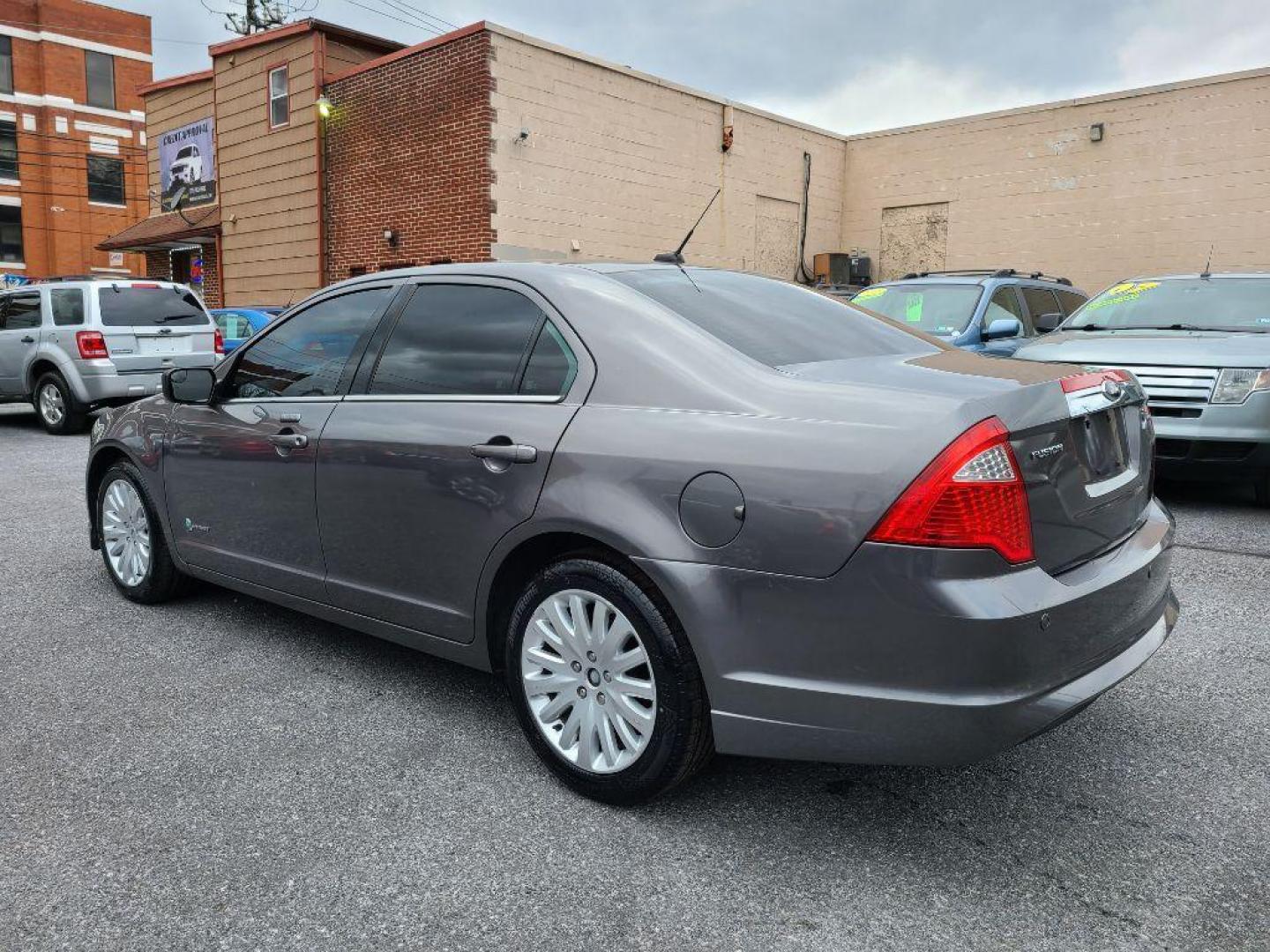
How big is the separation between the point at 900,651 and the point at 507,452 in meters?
1.29

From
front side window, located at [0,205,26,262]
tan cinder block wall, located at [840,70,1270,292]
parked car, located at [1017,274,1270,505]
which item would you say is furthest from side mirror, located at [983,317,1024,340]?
front side window, located at [0,205,26,262]

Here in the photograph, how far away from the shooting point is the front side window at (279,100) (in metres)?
17.8

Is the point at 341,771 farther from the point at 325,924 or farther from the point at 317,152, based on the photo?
the point at 317,152

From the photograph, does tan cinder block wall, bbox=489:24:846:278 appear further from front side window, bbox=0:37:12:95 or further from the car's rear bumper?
front side window, bbox=0:37:12:95

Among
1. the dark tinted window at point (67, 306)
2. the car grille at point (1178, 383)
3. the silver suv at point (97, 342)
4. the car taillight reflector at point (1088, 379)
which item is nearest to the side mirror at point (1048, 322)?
the car grille at point (1178, 383)

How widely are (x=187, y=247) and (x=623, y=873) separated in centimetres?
2267

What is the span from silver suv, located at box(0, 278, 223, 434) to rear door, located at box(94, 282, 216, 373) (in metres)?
0.01

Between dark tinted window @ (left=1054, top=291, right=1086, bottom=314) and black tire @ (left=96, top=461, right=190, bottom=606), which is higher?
dark tinted window @ (left=1054, top=291, right=1086, bottom=314)

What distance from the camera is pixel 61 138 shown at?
135ft

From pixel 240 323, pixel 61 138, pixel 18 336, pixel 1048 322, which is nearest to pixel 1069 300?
pixel 1048 322

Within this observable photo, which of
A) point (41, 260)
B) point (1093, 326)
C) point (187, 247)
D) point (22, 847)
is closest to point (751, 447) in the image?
point (22, 847)

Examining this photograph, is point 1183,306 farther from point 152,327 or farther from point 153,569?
point 152,327

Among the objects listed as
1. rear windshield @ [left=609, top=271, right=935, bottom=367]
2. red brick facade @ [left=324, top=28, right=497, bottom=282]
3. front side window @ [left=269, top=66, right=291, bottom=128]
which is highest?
front side window @ [left=269, top=66, right=291, bottom=128]

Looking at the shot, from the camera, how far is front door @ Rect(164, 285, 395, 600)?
12.0 ft
